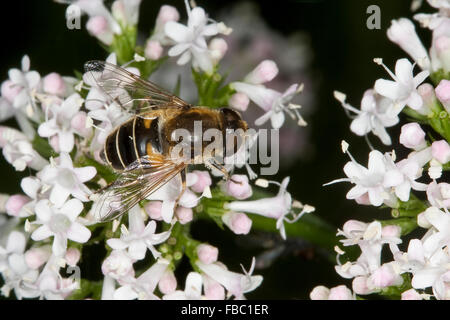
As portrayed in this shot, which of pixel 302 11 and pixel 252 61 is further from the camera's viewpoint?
pixel 252 61

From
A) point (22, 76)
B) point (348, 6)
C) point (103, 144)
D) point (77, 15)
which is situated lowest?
point (103, 144)

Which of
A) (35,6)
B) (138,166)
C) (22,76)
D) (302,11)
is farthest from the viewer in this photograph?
(302,11)

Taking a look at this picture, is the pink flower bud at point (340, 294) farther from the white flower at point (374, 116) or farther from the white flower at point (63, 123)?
the white flower at point (63, 123)

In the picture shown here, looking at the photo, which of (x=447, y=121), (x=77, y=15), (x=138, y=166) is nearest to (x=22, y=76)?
(x=77, y=15)

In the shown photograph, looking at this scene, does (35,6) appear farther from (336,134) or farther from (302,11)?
(336,134)

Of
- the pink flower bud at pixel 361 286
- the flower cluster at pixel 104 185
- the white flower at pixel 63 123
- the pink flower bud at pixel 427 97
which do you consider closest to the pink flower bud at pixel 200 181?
the flower cluster at pixel 104 185

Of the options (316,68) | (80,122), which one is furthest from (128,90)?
(316,68)
